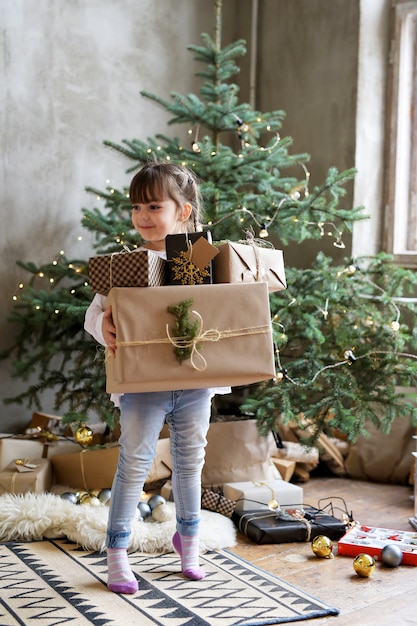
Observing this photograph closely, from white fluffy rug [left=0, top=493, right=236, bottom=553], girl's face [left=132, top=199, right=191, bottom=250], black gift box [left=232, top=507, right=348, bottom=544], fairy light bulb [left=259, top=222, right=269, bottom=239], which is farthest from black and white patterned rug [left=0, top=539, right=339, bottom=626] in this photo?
fairy light bulb [left=259, top=222, right=269, bottom=239]

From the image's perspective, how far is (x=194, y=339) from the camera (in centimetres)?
187

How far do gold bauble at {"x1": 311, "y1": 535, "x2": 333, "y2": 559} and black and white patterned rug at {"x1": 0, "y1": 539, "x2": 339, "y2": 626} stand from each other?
214mm

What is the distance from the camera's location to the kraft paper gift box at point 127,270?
6.22 feet

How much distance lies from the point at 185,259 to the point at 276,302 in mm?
1110

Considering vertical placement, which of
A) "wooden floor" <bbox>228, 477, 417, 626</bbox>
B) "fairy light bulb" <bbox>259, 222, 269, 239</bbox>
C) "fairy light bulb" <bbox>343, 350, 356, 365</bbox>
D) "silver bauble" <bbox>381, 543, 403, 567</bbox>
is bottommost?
"wooden floor" <bbox>228, 477, 417, 626</bbox>

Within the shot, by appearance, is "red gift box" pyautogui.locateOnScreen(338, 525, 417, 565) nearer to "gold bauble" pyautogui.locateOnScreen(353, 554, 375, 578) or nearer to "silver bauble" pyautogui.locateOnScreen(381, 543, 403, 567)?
"silver bauble" pyautogui.locateOnScreen(381, 543, 403, 567)

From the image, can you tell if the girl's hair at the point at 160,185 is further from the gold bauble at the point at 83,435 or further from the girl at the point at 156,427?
the gold bauble at the point at 83,435

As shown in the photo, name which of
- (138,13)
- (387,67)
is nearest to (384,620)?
(387,67)

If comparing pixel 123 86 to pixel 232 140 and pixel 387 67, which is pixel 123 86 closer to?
pixel 232 140

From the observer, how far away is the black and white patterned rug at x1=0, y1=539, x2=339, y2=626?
73.0 inches

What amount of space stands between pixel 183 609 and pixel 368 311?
165 centimetres

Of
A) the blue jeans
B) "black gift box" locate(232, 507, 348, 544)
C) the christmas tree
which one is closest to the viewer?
the blue jeans

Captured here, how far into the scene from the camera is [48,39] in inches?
142

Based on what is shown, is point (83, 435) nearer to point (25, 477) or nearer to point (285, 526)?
point (25, 477)
